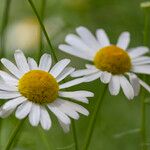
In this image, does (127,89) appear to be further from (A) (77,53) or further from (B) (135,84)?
(A) (77,53)

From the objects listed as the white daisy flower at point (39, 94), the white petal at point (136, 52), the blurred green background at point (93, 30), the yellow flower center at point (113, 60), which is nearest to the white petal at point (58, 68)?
the white daisy flower at point (39, 94)

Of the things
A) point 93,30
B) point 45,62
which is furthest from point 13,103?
point 93,30

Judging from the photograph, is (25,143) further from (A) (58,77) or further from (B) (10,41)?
(B) (10,41)

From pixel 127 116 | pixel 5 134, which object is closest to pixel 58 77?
pixel 5 134

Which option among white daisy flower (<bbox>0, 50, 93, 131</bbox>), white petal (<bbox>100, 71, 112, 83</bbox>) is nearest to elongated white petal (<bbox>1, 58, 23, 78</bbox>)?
white daisy flower (<bbox>0, 50, 93, 131</bbox>)

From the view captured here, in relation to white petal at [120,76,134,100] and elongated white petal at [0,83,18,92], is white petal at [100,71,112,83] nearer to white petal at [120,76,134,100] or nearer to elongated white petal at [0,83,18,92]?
white petal at [120,76,134,100]
